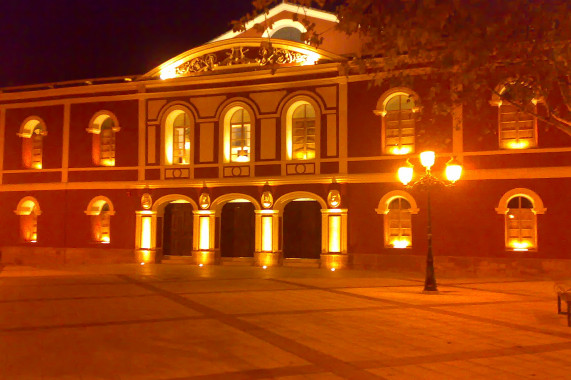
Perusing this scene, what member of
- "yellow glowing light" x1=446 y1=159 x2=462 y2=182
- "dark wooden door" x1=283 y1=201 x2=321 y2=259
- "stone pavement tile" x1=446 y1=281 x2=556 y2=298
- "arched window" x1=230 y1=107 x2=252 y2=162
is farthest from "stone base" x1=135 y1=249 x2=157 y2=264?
"yellow glowing light" x1=446 y1=159 x2=462 y2=182

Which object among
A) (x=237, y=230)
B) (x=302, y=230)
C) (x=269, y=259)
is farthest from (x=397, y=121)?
(x=237, y=230)

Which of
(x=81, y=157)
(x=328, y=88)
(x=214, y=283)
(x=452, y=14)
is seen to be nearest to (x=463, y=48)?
(x=452, y=14)

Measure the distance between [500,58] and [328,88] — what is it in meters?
12.9

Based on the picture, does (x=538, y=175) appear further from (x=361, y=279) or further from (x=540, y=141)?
(x=361, y=279)

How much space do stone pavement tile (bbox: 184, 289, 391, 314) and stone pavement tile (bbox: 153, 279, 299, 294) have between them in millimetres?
906

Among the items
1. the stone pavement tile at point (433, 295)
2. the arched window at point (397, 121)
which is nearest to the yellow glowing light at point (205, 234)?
the arched window at point (397, 121)

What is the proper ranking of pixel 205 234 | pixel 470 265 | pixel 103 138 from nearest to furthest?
pixel 470 265 → pixel 205 234 → pixel 103 138

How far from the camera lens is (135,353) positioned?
8414mm

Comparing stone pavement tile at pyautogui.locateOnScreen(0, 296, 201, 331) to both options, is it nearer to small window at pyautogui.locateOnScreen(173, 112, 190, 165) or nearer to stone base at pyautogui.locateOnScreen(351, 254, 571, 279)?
stone base at pyautogui.locateOnScreen(351, 254, 571, 279)

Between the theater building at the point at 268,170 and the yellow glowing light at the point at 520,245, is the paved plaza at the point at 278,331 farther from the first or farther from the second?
the theater building at the point at 268,170

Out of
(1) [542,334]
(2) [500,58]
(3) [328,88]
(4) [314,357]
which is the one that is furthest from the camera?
(3) [328,88]

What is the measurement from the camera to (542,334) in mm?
10094

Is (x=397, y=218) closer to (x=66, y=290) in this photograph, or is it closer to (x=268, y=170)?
(x=268, y=170)

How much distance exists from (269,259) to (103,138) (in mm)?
9142
